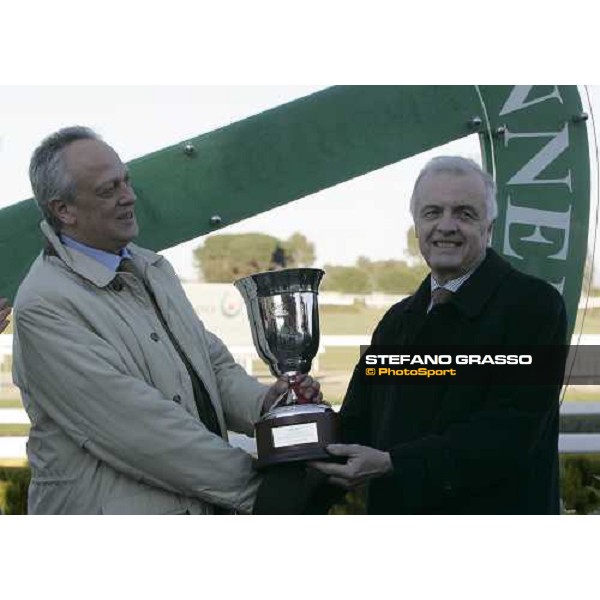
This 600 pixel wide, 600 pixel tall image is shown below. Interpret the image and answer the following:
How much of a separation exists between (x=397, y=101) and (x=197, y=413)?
1.01 m

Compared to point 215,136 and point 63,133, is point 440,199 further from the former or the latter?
point 63,133

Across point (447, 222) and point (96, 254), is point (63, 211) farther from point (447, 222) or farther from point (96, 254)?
point (447, 222)

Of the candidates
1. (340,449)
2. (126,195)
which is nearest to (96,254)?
(126,195)

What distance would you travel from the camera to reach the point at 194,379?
2721 millimetres

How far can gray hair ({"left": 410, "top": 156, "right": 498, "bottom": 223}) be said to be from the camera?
2.83 m

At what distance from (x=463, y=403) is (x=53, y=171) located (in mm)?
1208

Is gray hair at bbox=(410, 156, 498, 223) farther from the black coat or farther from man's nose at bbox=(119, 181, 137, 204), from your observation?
man's nose at bbox=(119, 181, 137, 204)

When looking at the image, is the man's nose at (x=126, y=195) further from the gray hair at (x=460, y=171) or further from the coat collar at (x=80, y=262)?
the gray hair at (x=460, y=171)

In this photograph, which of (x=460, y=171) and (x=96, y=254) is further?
(x=460, y=171)

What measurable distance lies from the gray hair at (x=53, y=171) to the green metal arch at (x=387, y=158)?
0.82 feet

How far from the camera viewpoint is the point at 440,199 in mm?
2812

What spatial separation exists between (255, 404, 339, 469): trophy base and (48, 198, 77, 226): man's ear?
2.28 feet

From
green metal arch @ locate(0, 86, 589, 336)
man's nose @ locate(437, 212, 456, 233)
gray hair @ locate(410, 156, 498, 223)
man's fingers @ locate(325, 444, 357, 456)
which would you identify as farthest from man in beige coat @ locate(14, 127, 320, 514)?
gray hair @ locate(410, 156, 498, 223)

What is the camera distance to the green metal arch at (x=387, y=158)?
9.62ft
